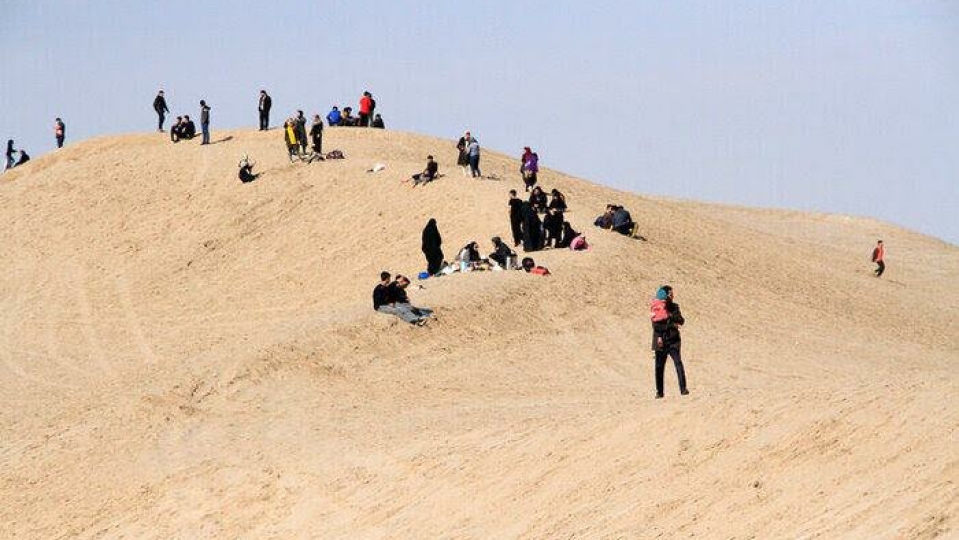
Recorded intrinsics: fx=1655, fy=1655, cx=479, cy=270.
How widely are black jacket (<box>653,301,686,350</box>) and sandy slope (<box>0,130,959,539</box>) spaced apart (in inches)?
28.4

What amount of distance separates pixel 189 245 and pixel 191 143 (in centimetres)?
751

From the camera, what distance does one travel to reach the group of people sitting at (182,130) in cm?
4572

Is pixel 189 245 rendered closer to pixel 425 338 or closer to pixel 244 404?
pixel 425 338

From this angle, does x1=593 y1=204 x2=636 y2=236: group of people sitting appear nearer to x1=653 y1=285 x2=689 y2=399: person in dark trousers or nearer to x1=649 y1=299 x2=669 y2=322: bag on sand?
x1=653 y1=285 x2=689 y2=399: person in dark trousers

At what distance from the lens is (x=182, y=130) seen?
1802 inches

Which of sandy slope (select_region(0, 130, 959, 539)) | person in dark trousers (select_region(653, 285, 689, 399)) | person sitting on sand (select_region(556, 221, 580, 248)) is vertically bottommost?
sandy slope (select_region(0, 130, 959, 539))

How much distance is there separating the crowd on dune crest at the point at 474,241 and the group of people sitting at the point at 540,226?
19 mm

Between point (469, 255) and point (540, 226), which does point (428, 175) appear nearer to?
point (540, 226)

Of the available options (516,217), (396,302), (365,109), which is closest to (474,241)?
(516,217)

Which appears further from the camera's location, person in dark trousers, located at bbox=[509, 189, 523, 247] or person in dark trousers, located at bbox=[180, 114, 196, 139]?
person in dark trousers, located at bbox=[180, 114, 196, 139]

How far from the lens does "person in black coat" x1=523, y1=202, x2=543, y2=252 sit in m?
32.2

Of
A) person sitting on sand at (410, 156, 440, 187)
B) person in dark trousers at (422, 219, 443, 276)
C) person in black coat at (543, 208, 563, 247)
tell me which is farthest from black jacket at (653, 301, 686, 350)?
person sitting on sand at (410, 156, 440, 187)

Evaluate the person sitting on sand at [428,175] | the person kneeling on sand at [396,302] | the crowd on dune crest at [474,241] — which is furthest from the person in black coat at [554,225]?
the person kneeling on sand at [396,302]

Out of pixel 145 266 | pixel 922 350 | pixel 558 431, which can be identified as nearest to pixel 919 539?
pixel 558 431
